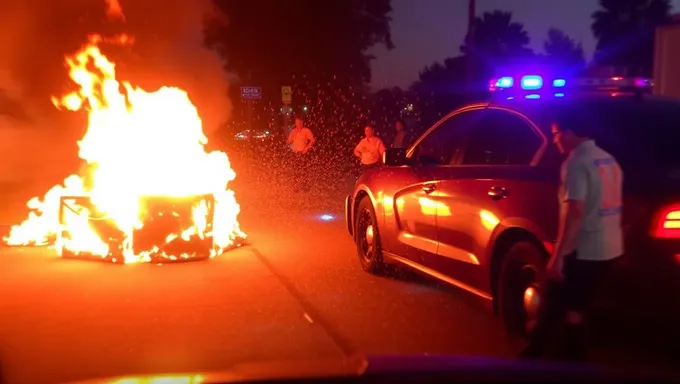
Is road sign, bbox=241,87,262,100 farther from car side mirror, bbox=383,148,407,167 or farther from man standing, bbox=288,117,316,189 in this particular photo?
car side mirror, bbox=383,148,407,167

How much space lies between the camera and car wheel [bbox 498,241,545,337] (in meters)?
5.37

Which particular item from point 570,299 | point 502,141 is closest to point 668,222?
point 570,299

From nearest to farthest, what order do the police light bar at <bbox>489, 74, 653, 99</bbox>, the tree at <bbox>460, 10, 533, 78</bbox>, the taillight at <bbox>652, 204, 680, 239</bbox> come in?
the taillight at <bbox>652, 204, 680, 239</bbox>
the police light bar at <bbox>489, 74, 653, 99</bbox>
the tree at <bbox>460, 10, 533, 78</bbox>

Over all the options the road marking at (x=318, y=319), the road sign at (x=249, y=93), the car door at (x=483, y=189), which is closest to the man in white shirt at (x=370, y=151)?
the road marking at (x=318, y=319)

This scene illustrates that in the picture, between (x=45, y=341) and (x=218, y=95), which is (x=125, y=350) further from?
(x=218, y=95)

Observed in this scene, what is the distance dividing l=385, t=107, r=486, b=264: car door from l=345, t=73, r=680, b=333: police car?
1 cm

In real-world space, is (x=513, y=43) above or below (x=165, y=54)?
above

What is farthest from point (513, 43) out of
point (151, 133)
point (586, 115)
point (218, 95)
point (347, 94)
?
point (586, 115)

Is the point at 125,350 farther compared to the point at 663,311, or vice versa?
the point at 125,350

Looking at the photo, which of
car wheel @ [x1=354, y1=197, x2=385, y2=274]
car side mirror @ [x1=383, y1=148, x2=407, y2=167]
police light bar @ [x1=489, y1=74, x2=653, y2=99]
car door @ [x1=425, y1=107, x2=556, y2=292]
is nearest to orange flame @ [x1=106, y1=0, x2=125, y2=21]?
car wheel @ [x1=354, y1=197, x2=385, y2=274]

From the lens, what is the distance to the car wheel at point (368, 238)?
27.1ft

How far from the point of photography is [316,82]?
36.7 m

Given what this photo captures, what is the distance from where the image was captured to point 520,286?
5.61m

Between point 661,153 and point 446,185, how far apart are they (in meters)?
1.93
